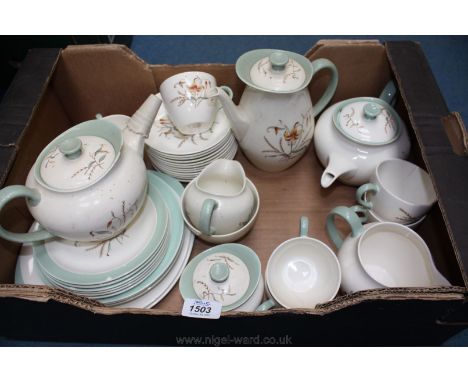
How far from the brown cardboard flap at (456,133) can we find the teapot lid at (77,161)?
0.57 metres

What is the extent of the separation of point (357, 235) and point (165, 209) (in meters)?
0.37

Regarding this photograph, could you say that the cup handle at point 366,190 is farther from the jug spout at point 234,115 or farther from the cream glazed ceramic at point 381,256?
the jug spout at point 234,115

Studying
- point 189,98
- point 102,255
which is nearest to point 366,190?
point 189,98

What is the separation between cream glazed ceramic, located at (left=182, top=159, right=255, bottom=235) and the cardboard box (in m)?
0.10

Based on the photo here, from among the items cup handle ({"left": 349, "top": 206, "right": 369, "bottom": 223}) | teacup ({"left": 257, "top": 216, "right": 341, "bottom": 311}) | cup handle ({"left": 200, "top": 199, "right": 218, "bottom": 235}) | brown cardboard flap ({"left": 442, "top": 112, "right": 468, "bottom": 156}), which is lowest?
teacup ({"left": 257, "top": 216, "right": 341, "bottom": 311})

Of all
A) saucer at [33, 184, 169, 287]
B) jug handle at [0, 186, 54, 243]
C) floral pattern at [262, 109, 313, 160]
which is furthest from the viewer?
floral pattern at [262, 109, 313, 160]

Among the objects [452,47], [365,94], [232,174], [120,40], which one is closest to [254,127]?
[232,174]

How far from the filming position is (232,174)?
30.5 inches

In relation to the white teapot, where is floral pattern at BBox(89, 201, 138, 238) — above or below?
below

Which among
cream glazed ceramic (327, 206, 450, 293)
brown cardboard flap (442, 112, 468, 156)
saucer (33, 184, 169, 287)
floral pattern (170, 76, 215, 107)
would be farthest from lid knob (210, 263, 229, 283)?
brown cardboard flap (442, 112, 468, 156)

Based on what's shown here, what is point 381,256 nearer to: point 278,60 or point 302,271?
point 302,271

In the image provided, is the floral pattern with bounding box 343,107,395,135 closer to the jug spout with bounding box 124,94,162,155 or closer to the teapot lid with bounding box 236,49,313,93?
the teapot lid with bounding box 236,49,313,93

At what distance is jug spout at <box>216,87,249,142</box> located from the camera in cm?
70

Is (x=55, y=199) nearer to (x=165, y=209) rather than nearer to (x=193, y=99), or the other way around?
(x=165, y=209)
